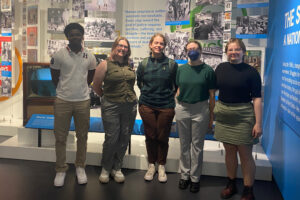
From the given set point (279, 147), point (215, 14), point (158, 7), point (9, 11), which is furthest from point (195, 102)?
point (9, 11)

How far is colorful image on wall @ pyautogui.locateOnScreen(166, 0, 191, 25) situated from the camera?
13.5 feet

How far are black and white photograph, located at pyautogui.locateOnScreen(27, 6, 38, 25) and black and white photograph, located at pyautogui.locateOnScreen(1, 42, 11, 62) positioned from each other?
1.71 feet

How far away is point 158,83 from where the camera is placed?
121 inches

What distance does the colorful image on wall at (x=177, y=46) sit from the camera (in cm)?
425

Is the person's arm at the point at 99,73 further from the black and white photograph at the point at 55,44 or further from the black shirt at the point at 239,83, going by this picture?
the black and white photograph at the point at 55,44

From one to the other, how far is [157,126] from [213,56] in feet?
4.97

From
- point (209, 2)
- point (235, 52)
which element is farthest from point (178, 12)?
point (235, 52)

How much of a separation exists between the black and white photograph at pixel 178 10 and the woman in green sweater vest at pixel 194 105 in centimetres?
127

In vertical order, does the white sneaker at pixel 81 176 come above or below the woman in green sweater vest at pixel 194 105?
below

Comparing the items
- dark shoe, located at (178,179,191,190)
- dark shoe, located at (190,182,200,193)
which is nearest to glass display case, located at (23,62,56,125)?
dark shoe, located at (178,179,191,190)

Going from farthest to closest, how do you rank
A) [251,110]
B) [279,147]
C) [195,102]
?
[279,147], [195,102], [251,110]

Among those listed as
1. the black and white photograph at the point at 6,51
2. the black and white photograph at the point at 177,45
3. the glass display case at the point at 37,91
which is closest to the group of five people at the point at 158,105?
the glass display case at the point at 37,91

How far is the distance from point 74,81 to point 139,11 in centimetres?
195

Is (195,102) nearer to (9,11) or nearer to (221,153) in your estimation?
(221,153)
